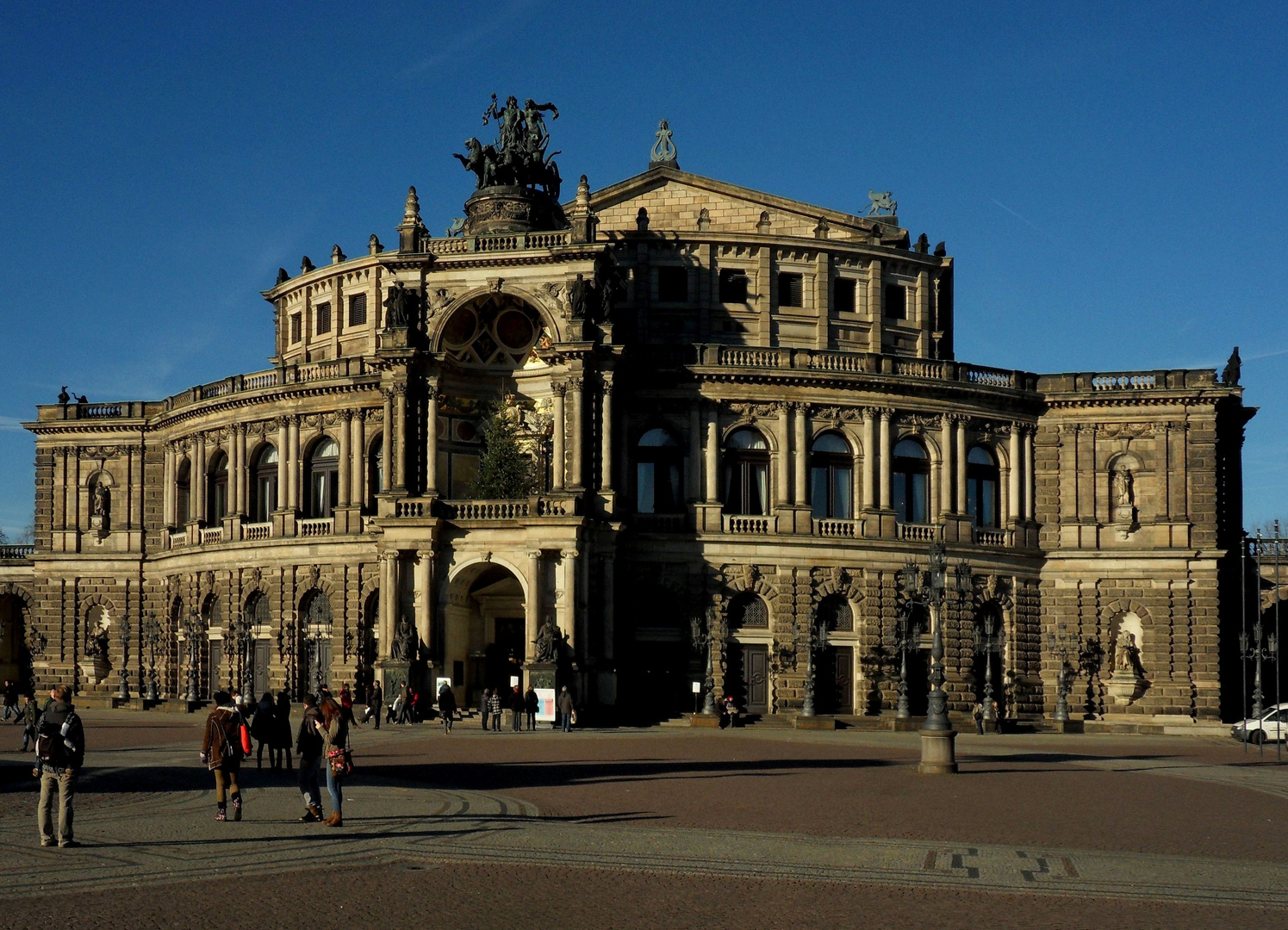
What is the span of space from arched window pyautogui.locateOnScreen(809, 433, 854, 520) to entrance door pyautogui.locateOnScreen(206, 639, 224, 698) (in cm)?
2954

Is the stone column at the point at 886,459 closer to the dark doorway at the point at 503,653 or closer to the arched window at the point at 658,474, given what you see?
the arched window at the point at 658,474

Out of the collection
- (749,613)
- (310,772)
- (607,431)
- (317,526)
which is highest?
(607,431)

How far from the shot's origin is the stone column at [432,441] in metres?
66.8

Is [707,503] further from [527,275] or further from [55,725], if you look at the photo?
[55,725]

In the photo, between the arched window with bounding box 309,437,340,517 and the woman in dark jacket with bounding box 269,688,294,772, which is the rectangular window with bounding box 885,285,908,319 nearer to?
the arched window with bounding box 309,437,340,517

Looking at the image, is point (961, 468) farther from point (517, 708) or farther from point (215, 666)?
point (215, 666)

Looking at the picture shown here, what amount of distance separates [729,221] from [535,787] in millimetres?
49565

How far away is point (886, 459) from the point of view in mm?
71812

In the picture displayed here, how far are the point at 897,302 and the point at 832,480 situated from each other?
11.4 m

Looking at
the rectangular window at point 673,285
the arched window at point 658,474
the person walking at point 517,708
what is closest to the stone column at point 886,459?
the arched window at point 658,474

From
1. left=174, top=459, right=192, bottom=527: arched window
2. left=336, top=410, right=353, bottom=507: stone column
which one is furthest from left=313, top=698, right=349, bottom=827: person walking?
left=174, top=459, right=192, bottom=527: arched window

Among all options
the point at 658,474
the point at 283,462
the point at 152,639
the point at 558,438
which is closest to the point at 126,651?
the point at 152,639

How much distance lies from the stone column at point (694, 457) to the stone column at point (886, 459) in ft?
26.1

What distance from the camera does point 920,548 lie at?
7206 cm
